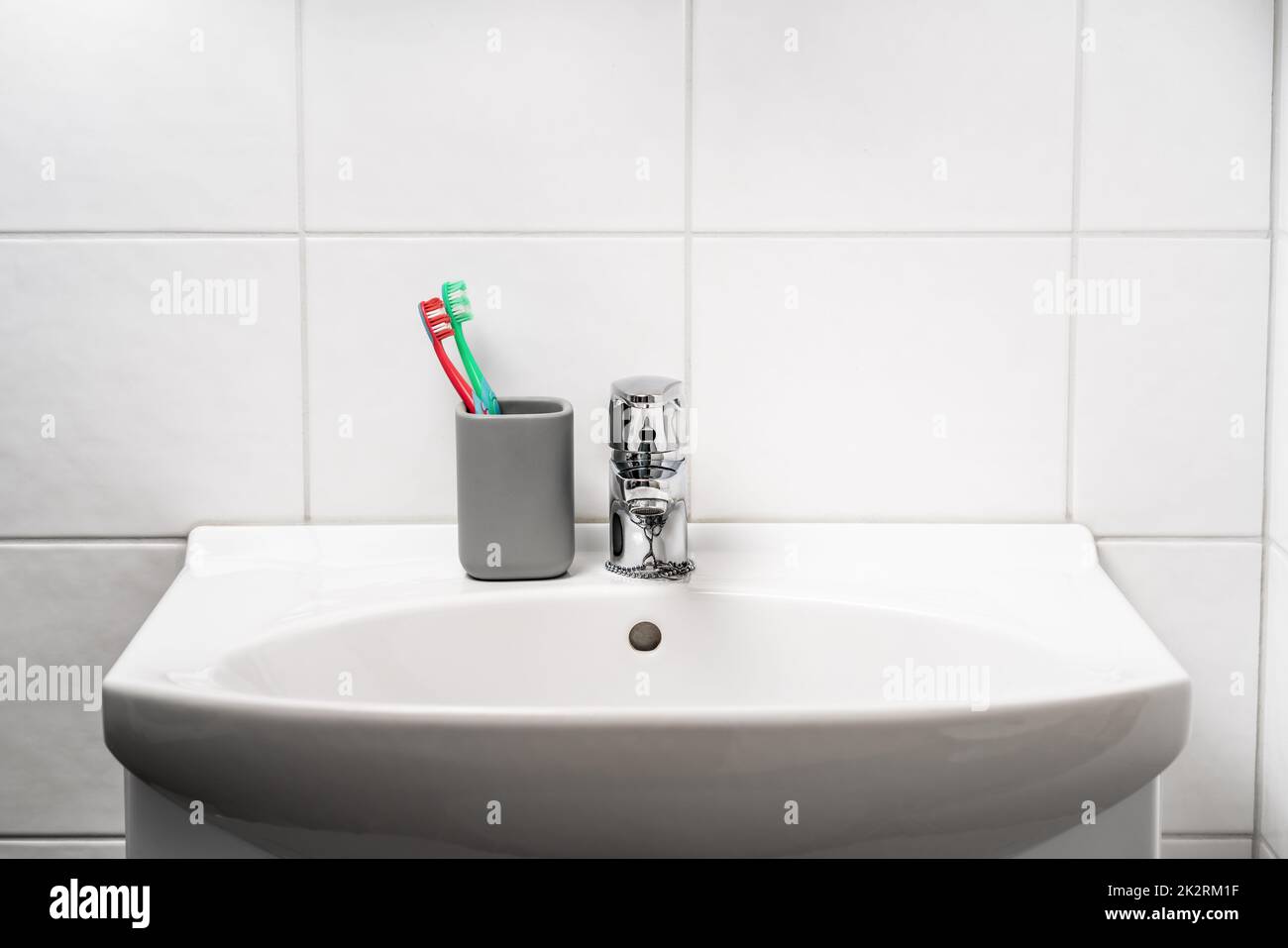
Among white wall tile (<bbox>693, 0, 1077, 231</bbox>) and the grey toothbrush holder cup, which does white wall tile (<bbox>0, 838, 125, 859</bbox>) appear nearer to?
the grey toothbrush holder cup

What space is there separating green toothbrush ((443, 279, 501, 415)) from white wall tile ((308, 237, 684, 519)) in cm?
5

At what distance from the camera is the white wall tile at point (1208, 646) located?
988 millimetres

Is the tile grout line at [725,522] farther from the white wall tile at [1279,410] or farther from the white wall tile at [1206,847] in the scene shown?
the white wall tile at [1206,847]

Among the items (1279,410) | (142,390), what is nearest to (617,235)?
(142,390)

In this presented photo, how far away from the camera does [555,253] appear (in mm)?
957

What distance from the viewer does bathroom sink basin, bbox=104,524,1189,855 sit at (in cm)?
66

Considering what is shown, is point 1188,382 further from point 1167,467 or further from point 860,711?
point 860,711

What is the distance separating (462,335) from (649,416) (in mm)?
156

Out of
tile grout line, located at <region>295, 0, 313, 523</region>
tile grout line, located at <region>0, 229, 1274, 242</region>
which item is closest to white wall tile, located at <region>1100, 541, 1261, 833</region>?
tile grout line, located at <region>0, 229, 1274, 242</region>

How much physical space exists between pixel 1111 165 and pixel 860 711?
509mm

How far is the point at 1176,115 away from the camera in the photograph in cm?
94

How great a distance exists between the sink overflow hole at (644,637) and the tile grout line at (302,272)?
28cm

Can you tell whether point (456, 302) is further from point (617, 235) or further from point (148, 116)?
point (148, 116)
